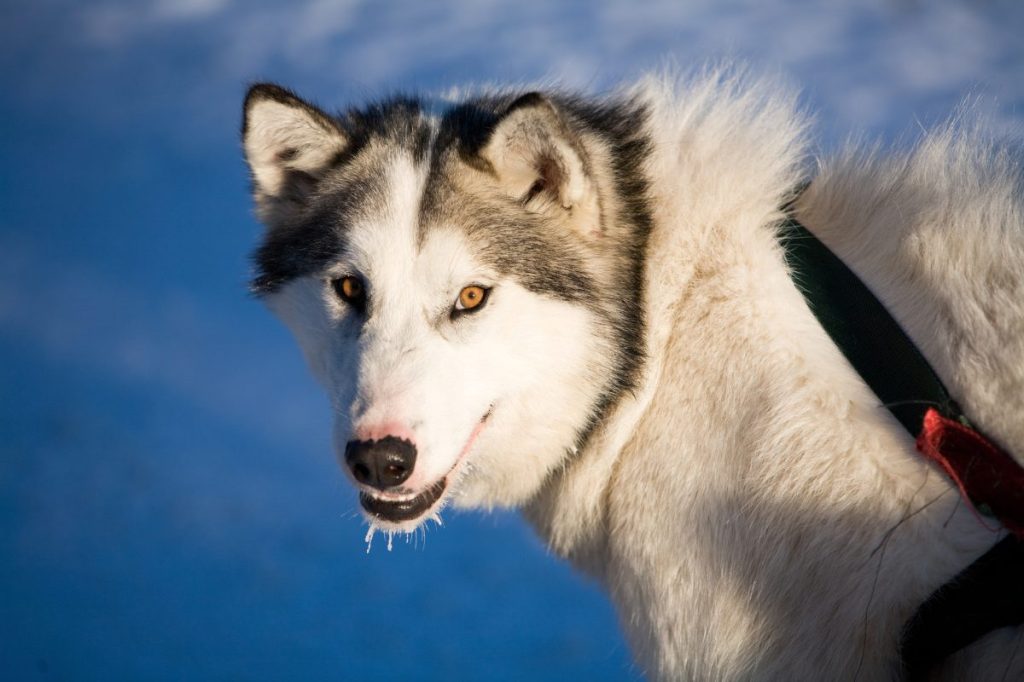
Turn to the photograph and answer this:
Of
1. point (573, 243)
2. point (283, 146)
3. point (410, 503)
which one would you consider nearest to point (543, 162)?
point (573, 243)

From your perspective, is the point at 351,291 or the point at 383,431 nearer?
the point at 383,431

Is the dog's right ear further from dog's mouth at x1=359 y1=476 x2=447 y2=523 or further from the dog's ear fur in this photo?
dog's mouth at x1=359 y1=476 x2=447 y2=523

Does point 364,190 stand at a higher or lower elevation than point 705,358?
higher

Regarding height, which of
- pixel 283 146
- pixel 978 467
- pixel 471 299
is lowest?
pixel 978 467

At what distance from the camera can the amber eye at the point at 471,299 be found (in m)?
2.55

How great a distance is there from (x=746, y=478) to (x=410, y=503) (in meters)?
0.96

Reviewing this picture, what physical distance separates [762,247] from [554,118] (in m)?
0.71

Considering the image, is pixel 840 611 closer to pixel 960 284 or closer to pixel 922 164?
pixel 960 284

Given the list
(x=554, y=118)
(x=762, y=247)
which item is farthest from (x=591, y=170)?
(x=762, y=247)

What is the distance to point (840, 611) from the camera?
7.28ft

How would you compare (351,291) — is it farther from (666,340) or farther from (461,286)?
(666,340)

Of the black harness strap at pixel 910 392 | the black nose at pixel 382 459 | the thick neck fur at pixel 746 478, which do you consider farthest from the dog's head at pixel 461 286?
the black harness strap at pixel 910 392

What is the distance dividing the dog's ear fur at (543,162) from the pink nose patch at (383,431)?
86 cm

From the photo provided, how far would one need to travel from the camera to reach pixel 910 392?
2174 mm
